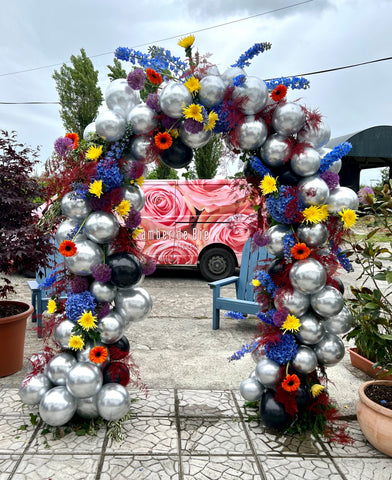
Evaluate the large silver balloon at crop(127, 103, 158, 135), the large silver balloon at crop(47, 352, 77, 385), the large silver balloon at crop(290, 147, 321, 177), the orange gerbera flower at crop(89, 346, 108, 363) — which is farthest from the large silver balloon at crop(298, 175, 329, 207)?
the large silver balloon at crop(47, 352, 77, 385)

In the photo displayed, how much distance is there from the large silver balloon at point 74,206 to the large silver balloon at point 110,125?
0.46 meters

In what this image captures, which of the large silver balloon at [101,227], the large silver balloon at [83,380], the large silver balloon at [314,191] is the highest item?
the large silver balloon at [314,191]

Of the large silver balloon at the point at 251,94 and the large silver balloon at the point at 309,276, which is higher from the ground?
the large silver balloon at the point at 251,94

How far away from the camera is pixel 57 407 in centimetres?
269

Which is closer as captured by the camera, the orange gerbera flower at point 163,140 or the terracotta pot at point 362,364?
the orange gerbera flower at point 163,140

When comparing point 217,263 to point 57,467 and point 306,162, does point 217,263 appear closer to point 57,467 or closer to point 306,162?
point 306,162

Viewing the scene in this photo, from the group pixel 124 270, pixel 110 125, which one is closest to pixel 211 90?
pixel 110 125

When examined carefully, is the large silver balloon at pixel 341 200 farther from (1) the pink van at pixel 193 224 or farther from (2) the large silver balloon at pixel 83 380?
(1) the pink van at pixel 193 224

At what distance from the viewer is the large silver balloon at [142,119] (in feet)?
8.84

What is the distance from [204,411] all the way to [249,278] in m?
2.44

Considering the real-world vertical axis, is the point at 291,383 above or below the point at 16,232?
below

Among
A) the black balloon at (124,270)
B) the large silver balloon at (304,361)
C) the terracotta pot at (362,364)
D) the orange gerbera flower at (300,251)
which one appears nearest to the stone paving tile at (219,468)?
the large silver balloon at (304,361)

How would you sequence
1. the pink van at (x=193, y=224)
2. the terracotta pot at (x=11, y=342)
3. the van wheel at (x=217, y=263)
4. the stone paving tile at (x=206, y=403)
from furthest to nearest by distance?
the van wheel at (x=217, y=263)
the pink van at (x=193, y=224)
the terracotta pot at (x=11, y=342)
the stone paving tile at (x=206, y=403)

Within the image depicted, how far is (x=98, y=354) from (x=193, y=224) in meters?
5.05
